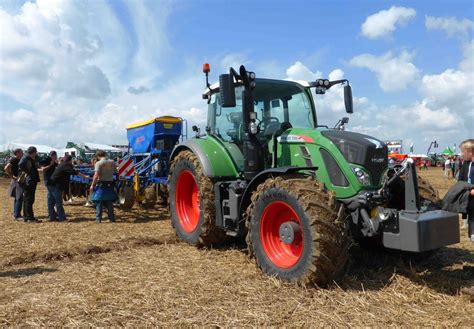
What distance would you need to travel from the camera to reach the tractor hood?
15.1 ft

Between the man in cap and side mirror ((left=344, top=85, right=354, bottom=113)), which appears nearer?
side mirror ((left=344, top=85, right=354, bottom=113))

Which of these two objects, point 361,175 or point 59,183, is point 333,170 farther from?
point 59,183

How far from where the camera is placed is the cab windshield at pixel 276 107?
19.4ft

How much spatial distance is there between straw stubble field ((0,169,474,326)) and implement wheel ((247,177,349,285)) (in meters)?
0.19

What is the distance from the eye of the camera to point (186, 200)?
6.98 meters

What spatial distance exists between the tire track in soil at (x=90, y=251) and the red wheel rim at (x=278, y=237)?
2.41 m

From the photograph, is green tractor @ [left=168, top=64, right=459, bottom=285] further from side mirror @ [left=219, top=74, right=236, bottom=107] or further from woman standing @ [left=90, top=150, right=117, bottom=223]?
woman standing @ [left=90, top=150, right=117, bottom=223]

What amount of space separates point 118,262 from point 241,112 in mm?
2601

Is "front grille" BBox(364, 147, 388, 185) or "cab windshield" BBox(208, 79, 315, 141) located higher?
"cab windshield" BBox(208, 79, 315, 141)

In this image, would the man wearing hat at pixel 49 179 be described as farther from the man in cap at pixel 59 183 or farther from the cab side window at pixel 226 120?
the cab side window at pixel 226 120

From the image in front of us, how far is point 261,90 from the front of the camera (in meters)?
6.02

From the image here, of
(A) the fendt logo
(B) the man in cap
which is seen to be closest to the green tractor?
(A) the fendt logo

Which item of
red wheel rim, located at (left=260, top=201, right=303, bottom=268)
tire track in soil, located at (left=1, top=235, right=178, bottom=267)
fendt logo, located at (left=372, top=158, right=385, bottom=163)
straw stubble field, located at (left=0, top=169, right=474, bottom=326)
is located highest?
fendt logo, located at (left=372, top=158, right=385, bottom=163)

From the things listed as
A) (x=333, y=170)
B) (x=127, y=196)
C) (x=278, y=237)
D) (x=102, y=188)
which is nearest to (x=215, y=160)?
(x=278, y=237)
